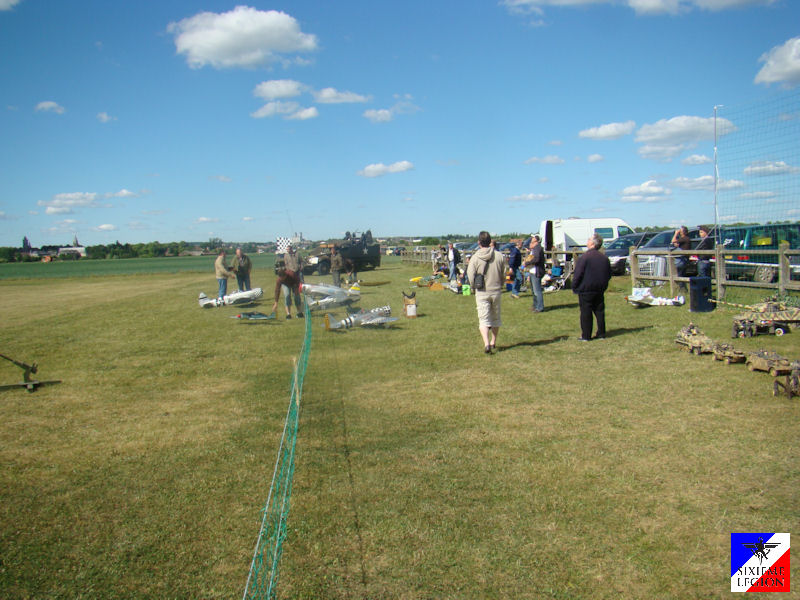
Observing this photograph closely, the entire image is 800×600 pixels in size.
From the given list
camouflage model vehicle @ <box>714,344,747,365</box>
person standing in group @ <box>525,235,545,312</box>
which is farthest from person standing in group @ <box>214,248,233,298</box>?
camouflage model vehicle @ <box>714,344,747,365</box>

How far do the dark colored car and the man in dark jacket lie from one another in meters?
10.1

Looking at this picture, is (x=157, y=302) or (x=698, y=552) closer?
(x=698, y=552)

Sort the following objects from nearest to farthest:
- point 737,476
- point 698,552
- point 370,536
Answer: point 698,552
point 370,536
point 737,476

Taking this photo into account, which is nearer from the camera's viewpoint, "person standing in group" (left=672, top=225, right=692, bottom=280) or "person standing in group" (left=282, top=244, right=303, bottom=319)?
"person standing in group" (left=672, top=225, right=692, bottom=280)

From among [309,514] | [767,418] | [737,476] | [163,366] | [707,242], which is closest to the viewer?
[309,514]

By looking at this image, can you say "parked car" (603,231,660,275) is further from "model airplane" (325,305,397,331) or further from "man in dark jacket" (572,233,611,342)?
"model airplane" (325,305,397,331)

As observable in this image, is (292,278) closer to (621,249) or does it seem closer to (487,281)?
(487,281)

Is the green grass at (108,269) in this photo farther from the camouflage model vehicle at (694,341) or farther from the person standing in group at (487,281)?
the camouflage model vehicle at (694,341)

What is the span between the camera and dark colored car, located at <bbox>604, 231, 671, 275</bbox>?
20047 millimetres

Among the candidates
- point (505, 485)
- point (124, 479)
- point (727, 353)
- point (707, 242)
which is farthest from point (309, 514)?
point (707, 242)

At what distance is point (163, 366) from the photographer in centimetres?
959

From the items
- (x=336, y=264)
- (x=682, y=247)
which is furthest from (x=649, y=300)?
(x=336, y=264)

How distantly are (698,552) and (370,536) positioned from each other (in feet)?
6.82

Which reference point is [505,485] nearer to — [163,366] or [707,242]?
[163,366]
